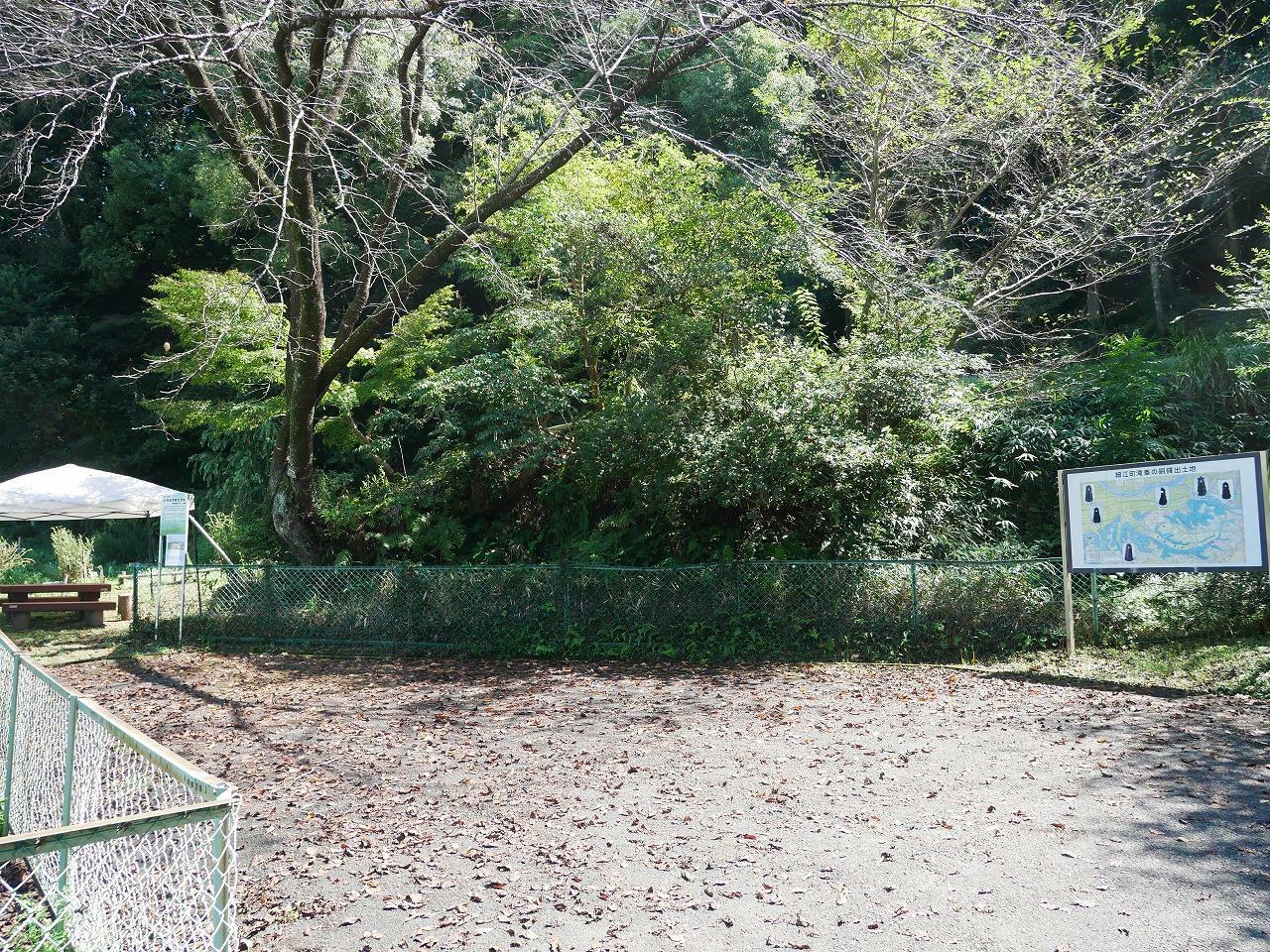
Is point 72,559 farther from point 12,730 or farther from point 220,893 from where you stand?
point 220,893

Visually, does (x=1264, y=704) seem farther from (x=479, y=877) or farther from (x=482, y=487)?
(x=482, y=487)

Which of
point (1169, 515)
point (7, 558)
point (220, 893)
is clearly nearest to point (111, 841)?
point (220, 893)

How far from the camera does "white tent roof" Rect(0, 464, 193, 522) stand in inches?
547

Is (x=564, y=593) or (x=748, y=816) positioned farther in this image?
(x=564, y=593)

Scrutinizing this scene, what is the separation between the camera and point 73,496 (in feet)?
46.6

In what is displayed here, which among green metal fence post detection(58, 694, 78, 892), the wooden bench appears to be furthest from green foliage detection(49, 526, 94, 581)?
green metal fence post detection(58, 694, 78, 892)

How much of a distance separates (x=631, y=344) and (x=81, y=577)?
12.2 m

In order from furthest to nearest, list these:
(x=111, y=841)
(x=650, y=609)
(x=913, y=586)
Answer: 1. (x=650, y=609)
2. (x=913, y=586)
3. (x=111, y=841)

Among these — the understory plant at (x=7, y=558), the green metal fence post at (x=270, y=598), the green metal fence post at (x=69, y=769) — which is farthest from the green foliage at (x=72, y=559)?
the green metal fence post at (x=69, y=769)

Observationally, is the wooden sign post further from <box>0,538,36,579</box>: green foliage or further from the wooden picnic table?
<box>0,538,36,579</box>: green foliage

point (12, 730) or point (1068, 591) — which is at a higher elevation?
point (1068, 591)

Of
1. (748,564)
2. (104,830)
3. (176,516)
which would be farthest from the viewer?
(176,516)

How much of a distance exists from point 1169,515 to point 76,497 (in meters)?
15.5

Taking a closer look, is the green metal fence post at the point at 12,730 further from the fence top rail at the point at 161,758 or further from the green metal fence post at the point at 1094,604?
the green metal fence post at the point at 1094,604
